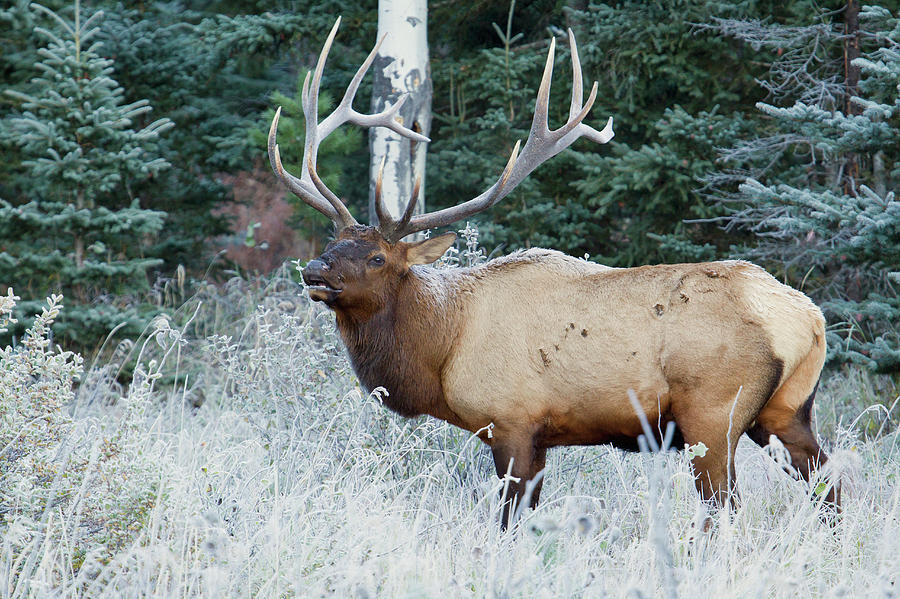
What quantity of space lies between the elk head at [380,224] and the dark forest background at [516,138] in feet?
6.17

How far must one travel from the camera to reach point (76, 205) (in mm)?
7570

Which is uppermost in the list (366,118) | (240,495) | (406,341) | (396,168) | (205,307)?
(366,118)

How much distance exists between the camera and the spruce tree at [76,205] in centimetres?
720

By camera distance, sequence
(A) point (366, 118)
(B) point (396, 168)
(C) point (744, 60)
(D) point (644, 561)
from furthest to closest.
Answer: (C) point (744, 60) → (B) point (396, 168) → (A) point (366, 118) → (D) point (644, 561)

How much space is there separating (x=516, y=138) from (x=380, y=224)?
4550mm

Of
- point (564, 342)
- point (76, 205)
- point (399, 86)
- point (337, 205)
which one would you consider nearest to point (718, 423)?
point (564, 342)

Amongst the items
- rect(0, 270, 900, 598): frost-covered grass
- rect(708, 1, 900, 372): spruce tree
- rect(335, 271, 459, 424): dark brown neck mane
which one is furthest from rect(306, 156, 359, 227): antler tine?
rect(708, 1, 900, 372): spruce tree

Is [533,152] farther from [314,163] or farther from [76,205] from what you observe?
[76,205]

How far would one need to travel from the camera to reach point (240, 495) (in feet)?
12.6

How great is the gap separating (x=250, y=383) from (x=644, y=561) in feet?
9.49

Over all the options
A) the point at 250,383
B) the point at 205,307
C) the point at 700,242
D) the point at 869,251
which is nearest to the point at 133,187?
the point at 205,307

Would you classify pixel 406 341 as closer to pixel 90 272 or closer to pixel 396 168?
pixel 396 168

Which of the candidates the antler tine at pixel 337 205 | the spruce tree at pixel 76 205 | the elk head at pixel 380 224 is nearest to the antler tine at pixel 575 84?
the elk head at pixel 380 224

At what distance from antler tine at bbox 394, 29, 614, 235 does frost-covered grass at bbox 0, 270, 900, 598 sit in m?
1.00
